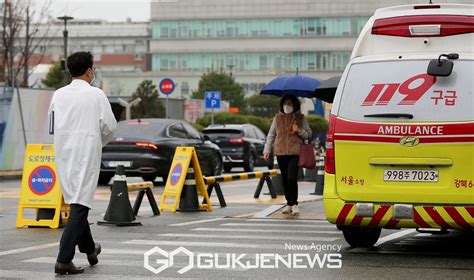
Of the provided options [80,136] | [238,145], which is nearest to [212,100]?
[238,145]

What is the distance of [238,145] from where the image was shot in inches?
1369

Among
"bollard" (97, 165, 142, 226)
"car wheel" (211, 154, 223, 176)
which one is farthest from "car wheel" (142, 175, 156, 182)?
"bollard" (97, 165, 142, 226)

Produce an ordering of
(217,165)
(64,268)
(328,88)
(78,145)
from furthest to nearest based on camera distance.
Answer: (217,165)
(328,88)
(78,145)
(64,268)

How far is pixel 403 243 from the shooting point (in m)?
11.7

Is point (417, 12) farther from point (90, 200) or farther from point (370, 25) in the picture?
point (90, 200)

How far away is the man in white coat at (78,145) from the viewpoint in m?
8.96

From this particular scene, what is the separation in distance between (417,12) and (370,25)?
495mm

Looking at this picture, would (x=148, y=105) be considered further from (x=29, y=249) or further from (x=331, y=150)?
(x=331, y=150)

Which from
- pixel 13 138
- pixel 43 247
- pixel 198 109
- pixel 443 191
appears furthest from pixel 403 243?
pixel 198 109

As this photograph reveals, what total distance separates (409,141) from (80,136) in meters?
3.08

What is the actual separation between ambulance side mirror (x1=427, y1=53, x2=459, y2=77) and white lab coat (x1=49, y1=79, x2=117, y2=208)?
3076 millimetres

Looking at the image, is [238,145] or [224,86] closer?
[238,145]

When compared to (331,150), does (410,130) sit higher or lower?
higher

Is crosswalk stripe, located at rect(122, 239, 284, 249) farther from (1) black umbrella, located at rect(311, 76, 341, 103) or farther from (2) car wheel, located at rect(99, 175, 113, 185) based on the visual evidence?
(2) car wheel, located at rect(99, 175, 113, 185)
